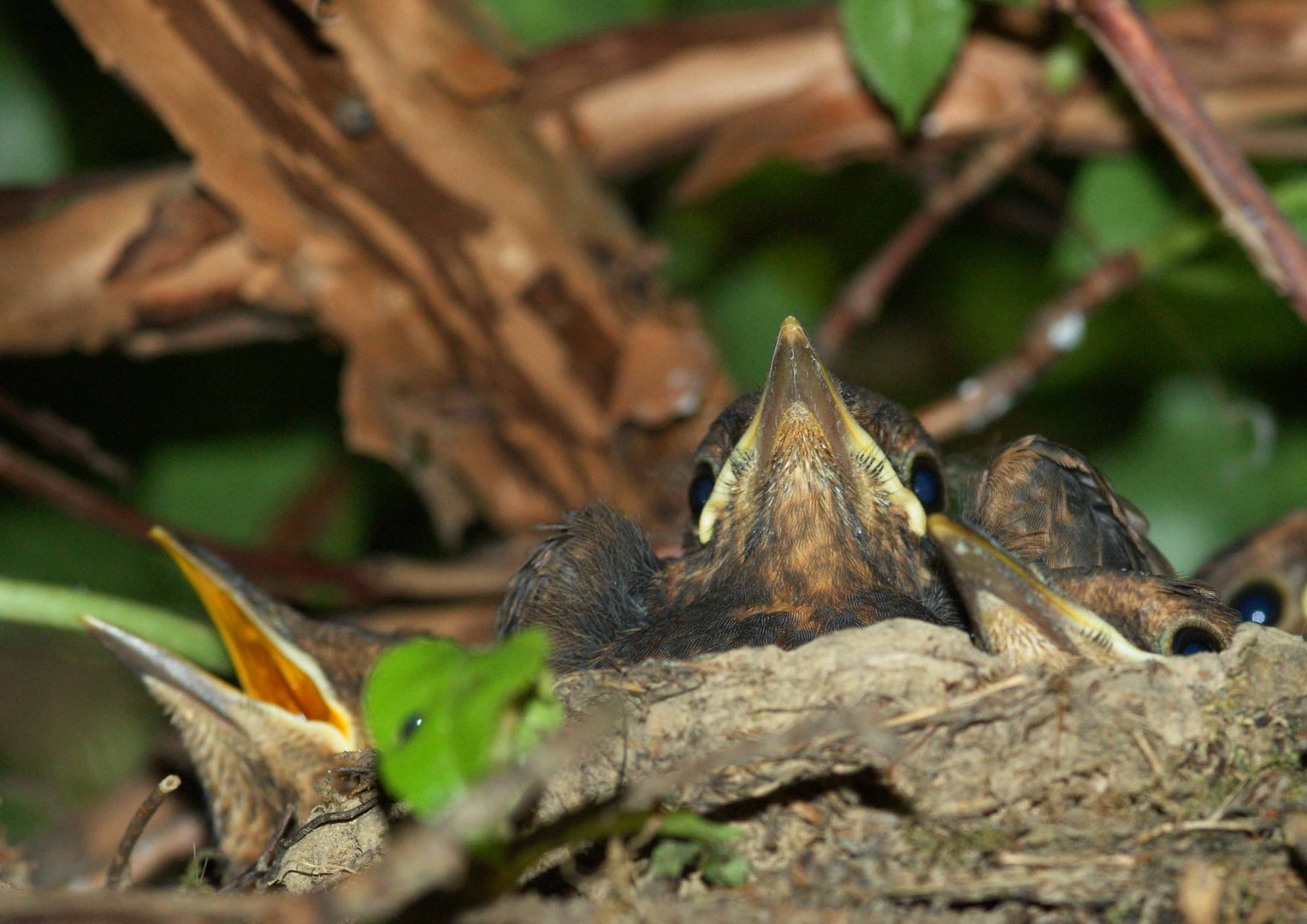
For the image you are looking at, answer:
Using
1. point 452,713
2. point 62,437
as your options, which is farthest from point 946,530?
point 62,437

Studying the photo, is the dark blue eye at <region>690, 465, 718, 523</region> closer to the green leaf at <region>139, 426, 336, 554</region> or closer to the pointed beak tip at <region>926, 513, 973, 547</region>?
the pointed beak tip at <region>926, 513, 973, 547</region>

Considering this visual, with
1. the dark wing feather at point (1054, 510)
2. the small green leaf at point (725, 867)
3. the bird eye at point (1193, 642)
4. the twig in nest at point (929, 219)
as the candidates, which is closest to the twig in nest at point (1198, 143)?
the twig in nest at point (929, 219)

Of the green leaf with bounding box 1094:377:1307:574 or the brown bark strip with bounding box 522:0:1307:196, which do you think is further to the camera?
the green leaf with bounding box 1094:377:1307:574

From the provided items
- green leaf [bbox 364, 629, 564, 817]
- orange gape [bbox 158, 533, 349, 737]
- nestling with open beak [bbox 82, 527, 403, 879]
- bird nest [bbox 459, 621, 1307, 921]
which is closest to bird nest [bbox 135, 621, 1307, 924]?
bird nest [bbox 459, 621, 1307, 921]

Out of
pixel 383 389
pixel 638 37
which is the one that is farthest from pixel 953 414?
pixel 383 389

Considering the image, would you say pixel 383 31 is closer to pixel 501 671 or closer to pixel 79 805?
pixel 501 671

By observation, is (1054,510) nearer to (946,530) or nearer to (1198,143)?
(946,530)

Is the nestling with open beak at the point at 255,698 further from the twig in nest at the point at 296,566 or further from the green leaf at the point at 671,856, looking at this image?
the green leaf at the point at 671,856
